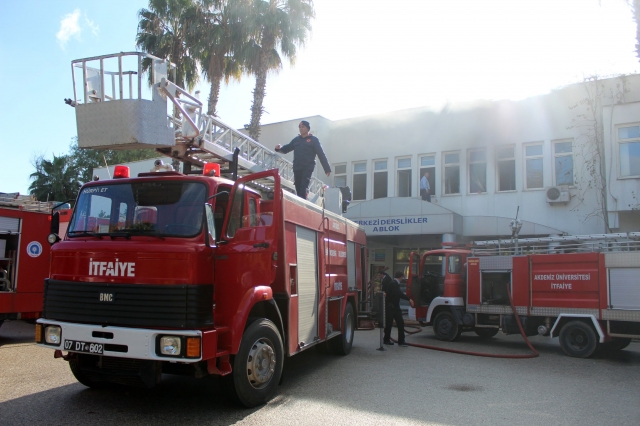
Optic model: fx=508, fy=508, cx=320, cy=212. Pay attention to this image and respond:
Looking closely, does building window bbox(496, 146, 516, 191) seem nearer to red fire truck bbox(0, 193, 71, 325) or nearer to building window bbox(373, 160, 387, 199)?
building window bbox(373, 160, 387, 199)

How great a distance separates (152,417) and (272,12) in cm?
1594

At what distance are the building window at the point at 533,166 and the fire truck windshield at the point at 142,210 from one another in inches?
615

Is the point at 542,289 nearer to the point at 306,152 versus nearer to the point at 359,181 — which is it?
the point at 306,152

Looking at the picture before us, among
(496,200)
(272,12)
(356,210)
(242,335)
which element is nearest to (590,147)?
(496,200)

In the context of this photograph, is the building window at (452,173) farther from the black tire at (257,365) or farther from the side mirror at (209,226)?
the side mirror at (209,226)

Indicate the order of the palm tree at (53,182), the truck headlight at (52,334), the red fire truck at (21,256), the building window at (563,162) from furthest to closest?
the palm tree at (53,182) → the building window at (563,162) → the red fire truck at (21,256) → the truck headlight at (52,334)

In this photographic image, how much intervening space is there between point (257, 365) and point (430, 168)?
1589cm

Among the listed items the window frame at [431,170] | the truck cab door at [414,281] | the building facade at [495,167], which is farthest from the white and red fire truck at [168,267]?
the window frame at [431,170]

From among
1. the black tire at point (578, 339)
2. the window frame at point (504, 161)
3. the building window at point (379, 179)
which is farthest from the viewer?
the building window at point (379, 179)

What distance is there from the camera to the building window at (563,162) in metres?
17.6

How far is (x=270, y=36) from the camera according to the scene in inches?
722

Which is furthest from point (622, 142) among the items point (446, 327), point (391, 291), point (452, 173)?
point (391, 291)

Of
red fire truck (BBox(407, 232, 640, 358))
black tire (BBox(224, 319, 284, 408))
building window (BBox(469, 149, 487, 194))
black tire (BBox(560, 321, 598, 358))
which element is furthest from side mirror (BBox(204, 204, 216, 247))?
building window (BBox(469, 149, 487, 194))

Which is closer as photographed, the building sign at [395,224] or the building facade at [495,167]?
the building facade at [495,167]
